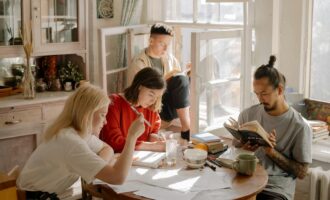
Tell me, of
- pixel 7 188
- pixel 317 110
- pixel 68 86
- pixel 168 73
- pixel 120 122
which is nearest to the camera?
pixel 7 188

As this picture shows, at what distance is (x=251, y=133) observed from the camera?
7.79ft

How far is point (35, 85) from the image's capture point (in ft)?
12.7

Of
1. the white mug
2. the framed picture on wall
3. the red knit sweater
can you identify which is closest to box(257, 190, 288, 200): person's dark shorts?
the red knit sweater

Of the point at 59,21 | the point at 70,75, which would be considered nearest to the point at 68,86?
the point at 70,75

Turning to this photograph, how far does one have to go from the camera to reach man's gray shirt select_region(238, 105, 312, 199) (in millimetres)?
2459

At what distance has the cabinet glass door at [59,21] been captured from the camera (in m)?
3.70

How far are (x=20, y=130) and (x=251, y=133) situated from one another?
1819mm

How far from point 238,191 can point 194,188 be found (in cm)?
18

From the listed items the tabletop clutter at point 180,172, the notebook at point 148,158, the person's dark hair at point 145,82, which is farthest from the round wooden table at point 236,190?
the person's dark hair at point 145,82

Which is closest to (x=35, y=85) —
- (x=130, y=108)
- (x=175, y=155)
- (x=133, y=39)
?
(x=133, y=39)

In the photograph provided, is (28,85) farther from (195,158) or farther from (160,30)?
(195,158)

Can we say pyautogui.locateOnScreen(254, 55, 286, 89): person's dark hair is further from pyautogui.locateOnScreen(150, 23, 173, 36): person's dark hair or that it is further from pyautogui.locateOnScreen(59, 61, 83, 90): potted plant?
pyautogui.locateOnScreen(59, 61, 83, 90): potted plant

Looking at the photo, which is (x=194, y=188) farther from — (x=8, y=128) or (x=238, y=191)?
(x=8, y=128)

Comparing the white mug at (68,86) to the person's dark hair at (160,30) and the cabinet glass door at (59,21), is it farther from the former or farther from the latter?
the person's dark hair at (160,30)
